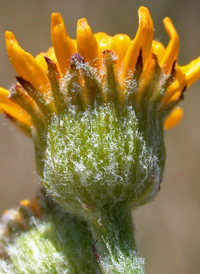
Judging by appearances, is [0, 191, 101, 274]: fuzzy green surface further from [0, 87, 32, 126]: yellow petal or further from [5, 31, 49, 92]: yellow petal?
[5, 31, 49, 92]: yellow petal

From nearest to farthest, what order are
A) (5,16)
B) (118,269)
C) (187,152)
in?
(118,269) → (187,152) → (5,16)

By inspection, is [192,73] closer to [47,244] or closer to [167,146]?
[47,244]

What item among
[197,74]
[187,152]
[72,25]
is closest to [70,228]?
[197,74]

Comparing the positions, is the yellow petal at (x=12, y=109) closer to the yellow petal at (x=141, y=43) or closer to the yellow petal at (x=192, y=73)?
the yellow petal at (x=141, y=43)

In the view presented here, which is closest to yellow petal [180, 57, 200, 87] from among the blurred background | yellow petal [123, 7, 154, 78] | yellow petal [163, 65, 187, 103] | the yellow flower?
yellow petal [163, 65, 187, 103]

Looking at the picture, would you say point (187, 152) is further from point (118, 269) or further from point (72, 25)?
point (118, 269)

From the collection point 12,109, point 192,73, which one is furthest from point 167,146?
point 12,109
